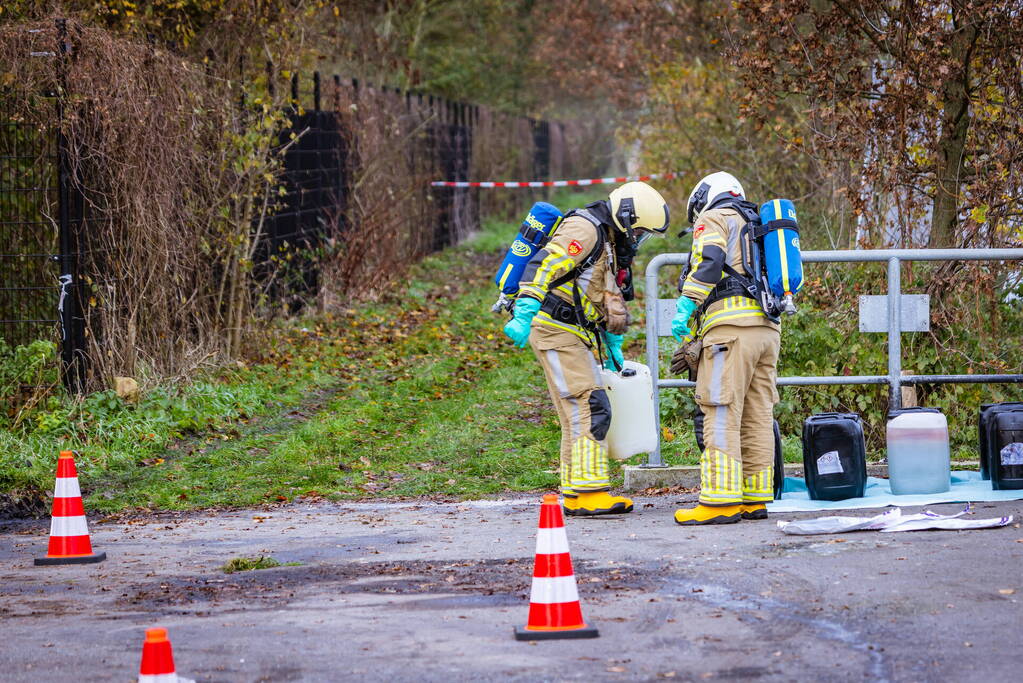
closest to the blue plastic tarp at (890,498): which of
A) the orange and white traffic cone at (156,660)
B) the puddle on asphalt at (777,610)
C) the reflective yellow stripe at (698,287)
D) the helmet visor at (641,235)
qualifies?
the reflective yellow stripe at (698,287)

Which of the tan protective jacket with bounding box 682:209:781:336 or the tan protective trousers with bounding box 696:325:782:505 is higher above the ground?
the tan protective jacket with bounding box 682:209:781:336

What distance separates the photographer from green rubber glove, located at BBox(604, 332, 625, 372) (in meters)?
8.40

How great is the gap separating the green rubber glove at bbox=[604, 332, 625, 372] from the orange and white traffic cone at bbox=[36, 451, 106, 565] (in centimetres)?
313

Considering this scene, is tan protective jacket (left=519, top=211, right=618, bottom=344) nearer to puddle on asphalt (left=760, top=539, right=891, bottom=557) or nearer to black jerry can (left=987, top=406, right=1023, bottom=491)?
puddle on asphalt (left=760, top=539, right=891, bottom=557)

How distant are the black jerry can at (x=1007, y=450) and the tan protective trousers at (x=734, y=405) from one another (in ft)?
4.50

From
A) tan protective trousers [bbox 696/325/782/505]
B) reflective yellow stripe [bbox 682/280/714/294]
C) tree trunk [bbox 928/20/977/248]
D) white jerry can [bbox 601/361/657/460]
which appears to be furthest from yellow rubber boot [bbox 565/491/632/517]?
tree trunk [bbox 928/20/977/248]

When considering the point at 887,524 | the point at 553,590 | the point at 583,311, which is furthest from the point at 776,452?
the point at 553,590

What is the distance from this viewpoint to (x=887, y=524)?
24.3ft

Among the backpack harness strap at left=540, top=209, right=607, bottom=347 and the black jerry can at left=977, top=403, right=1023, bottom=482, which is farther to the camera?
the black jerry can at left=977, top=403, right=1023, bottom=482

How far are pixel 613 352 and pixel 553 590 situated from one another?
3.04 metres

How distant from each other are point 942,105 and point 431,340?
6539mm

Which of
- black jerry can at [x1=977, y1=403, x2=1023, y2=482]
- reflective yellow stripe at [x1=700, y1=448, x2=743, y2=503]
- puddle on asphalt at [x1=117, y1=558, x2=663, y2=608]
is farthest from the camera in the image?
black jerry can at [x1=977, y1=403, x2=1023, y2=482]

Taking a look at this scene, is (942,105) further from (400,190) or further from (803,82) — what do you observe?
(400,190)

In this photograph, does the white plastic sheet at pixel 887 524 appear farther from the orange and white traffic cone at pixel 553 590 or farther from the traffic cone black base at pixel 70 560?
the traffic cone black base at pixel 70 560
